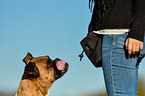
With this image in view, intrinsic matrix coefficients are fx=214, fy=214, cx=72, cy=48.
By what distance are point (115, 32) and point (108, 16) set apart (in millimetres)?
186

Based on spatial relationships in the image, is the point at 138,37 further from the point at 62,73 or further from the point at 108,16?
the point at 62,73

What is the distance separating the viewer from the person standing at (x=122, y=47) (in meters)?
1.95

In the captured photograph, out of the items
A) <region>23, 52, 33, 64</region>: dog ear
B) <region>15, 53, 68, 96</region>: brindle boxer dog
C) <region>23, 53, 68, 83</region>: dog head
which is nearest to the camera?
<region>15, 53, 68, 96</region>: brindle boxer dog

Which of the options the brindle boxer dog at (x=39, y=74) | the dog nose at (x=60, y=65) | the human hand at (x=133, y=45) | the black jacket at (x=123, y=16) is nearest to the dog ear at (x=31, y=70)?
the brindle boxer dog at (x=39, y=74)

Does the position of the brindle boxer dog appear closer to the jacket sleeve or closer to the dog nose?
the dog nose

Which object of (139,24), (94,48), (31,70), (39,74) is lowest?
(39,74)

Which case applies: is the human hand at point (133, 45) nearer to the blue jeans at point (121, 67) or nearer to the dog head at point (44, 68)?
the blue jeans at point (121, 67)

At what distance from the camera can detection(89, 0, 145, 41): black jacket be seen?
1940 mm

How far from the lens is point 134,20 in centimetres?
196

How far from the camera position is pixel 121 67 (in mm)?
2023

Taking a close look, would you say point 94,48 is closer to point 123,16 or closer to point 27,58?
point 123,16

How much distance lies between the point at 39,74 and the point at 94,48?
195 centimetres

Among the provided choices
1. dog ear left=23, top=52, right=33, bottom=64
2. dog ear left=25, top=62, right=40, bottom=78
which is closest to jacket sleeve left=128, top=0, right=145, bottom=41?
dog ear left=25, top=62, right=40, bottom=78

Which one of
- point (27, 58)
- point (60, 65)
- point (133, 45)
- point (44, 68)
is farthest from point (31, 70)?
point (133, 45)
